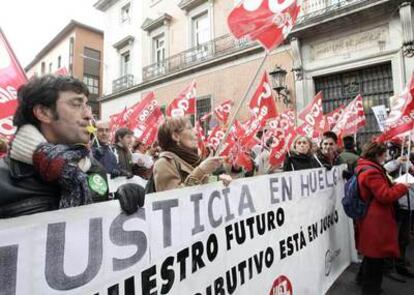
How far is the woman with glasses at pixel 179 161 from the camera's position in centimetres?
200

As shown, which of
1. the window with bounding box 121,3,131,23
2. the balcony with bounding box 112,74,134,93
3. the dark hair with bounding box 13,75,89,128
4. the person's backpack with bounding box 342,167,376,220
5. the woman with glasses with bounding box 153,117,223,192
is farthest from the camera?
the window with bounding box 121,3,131,23

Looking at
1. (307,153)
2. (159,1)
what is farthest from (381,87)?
(159,1)

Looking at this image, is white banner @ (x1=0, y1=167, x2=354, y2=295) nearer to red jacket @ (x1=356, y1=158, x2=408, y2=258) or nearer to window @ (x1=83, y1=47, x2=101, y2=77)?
red jacket @ (x1=356, y1=158, x2=408, y2=258)

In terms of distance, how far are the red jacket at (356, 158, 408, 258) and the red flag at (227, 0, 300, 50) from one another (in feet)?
5.10

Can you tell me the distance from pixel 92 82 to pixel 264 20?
3117cm

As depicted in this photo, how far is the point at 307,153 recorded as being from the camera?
4.32 meters

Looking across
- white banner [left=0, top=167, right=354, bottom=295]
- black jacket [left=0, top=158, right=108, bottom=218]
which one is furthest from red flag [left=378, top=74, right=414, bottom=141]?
black jacket [left=0, top=158, right=108, bottom=218]

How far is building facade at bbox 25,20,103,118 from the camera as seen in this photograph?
30.0 m

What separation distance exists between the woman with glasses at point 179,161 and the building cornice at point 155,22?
1588 centimetres

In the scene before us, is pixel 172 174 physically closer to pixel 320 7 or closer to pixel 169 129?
pixel 169 129

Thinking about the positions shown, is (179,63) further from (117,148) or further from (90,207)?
(90,207)

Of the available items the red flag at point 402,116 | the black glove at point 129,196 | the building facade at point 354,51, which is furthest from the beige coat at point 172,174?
the building facade at point 354,51

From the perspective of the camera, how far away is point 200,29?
15508mm

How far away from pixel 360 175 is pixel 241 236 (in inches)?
61.6
